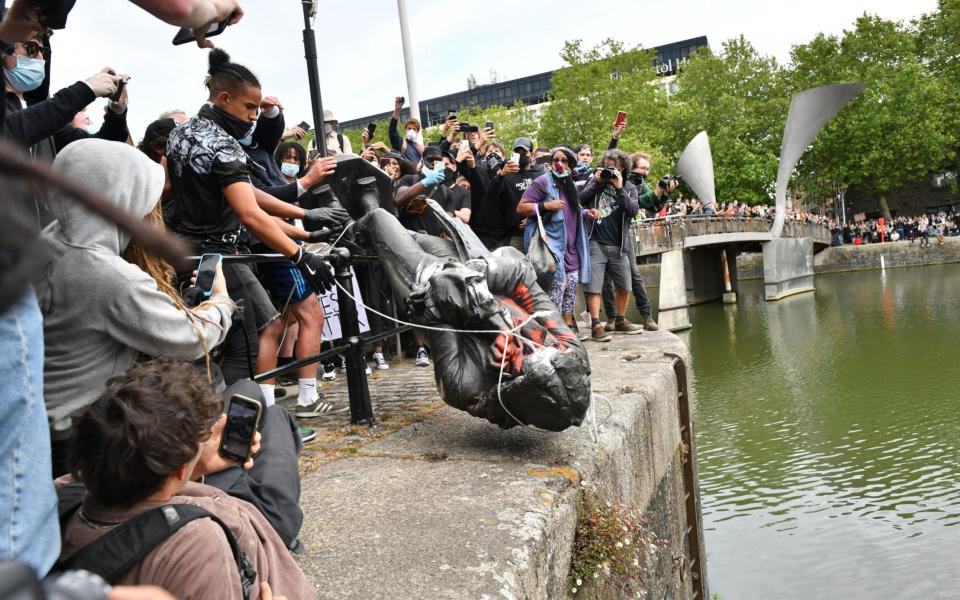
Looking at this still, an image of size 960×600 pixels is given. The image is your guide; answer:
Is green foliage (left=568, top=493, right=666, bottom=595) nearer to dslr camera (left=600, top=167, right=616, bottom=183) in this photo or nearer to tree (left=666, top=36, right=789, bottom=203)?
dslr camera (left=600, top=167, right=616, bottom=183)

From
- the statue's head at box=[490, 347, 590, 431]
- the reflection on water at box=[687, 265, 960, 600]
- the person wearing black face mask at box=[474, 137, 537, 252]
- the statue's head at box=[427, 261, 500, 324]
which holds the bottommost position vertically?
the reflection on water at box=[687, 265, 960, 600]

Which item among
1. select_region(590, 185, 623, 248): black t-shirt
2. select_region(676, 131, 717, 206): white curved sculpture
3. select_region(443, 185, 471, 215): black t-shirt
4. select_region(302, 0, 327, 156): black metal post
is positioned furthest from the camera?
select_region(676, 131, 717, 206): white curved sculpture

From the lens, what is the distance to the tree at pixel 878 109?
3694 centimetres

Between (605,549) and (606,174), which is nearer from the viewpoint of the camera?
(605,549)

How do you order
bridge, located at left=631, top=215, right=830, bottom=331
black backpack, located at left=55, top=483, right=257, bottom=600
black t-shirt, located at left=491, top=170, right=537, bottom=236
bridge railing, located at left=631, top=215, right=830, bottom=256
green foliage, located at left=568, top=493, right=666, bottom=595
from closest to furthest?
1. black backpack, located at left=55, top=483, right=257, bottom=600
2. green foliage, located at left=568, top=493, right=666, bottom=595
3. black t-shirt, located at left=491, top=170, right=537, bottom=236
4. bridge railing, located at left=631, top=215, right=830, bottom=256
5. bridge, located at left=631, top=215, right=830, bottom=331

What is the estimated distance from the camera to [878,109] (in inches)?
1470

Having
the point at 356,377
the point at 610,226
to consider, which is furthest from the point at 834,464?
the point at 356,377

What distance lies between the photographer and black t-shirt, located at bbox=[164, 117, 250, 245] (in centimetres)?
319

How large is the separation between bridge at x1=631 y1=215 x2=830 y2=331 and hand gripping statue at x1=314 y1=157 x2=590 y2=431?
59.1ft

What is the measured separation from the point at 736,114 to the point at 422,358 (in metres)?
36.9

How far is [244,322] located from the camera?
10.4 ft

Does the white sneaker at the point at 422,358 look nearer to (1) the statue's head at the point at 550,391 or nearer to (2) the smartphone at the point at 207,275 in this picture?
(1) the statue's head at the point at 550,391

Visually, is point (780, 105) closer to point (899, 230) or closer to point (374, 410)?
point (899, 230)

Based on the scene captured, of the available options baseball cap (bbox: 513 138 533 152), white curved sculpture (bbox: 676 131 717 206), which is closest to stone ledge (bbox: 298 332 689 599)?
baseball cap (bbox: 513 138 533 152)
